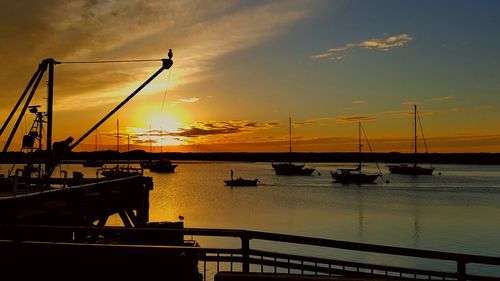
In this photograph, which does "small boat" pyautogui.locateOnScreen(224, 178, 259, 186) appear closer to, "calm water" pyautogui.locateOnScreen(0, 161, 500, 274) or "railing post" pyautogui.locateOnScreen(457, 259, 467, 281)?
"calm water" pyautogui.locateOnScreen(0, 161, 500, 274)

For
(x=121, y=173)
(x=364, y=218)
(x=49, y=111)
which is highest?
(x=49, y=111)

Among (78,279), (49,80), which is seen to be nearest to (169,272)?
(78,279)

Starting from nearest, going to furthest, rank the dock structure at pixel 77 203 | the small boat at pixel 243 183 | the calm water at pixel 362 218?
the dock structure at pixel 77 203 → the calm water at pixel 362 218 → the small boat at pixel 243 183

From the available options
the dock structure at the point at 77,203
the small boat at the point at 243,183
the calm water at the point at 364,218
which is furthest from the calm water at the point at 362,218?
the small boat at the point at 243,183

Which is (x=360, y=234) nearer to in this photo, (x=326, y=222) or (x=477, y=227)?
(x=326, y=222)

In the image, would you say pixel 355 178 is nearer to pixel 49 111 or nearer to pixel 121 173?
pixel 121 173

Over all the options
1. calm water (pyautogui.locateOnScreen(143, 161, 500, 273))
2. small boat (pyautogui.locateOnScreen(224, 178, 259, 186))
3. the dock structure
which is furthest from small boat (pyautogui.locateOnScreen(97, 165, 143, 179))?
small boat (pyautogui.locateOnScreen(224, 178, 259, 186))

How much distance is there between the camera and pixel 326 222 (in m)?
68.9

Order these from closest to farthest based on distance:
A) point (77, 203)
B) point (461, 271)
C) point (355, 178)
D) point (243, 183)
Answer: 1. point (461, 271)
2. point (77, 203)
3. point (243, 183)
4. point (355, 178)

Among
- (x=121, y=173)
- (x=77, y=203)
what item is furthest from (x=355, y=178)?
(x=77, y=203)

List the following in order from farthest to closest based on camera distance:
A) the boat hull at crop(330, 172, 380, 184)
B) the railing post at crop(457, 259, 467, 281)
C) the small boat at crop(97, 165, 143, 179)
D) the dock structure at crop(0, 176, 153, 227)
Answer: the boat hull at crop(330, 172, 380, 184) < the small boat at crop(97, 165, 143, 179) < the dock structure at crop(0, 176, 153, 227) < the railing post at crop(457, 259, 467, 281)

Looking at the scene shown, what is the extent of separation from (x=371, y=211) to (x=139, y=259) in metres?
78.7

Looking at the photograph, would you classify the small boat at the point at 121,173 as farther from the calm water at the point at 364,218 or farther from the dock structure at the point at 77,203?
the calm water at the point at 364,218

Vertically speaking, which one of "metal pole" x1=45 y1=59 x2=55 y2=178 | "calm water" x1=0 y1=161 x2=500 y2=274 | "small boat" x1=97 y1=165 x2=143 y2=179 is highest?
"metal pole" x1=45 y1=59 x2=55 y2=178
